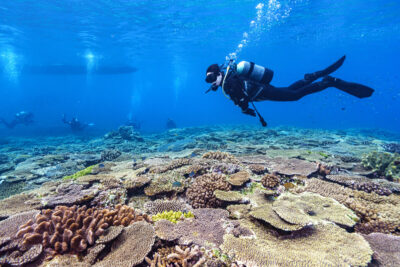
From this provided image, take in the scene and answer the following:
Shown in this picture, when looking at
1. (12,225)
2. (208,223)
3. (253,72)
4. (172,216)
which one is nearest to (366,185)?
(208,223)

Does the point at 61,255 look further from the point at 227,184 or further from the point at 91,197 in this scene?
the point at 227,184

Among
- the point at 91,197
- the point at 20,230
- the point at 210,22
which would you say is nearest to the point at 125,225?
the point at 20,230

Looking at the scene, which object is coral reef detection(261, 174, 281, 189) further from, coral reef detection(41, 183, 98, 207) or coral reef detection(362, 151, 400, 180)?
coral reef detection(41, 183, 98, 207)

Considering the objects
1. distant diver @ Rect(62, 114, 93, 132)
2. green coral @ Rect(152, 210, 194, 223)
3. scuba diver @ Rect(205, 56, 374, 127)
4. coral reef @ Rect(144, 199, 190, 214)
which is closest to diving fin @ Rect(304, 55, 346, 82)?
scuba diver @ Rect(205, 56, 374, 127)

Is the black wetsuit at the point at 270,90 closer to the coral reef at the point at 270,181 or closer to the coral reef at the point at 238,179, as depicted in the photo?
the coral reef at the point at 238,179

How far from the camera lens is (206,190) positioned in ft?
16.2

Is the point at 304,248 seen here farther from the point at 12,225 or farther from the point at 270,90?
the point at 270,90

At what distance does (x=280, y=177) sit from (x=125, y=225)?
184 inches

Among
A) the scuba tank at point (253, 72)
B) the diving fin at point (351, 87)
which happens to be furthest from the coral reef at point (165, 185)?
the diving fin at point (351, 87)

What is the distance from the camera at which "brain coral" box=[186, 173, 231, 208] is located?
4680 millimetres

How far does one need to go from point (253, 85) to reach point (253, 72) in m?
0.50

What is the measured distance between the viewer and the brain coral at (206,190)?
468cm

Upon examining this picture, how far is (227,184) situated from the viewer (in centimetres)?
523

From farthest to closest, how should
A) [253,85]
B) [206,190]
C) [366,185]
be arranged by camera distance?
[253,85], [366,185], [206,190]
